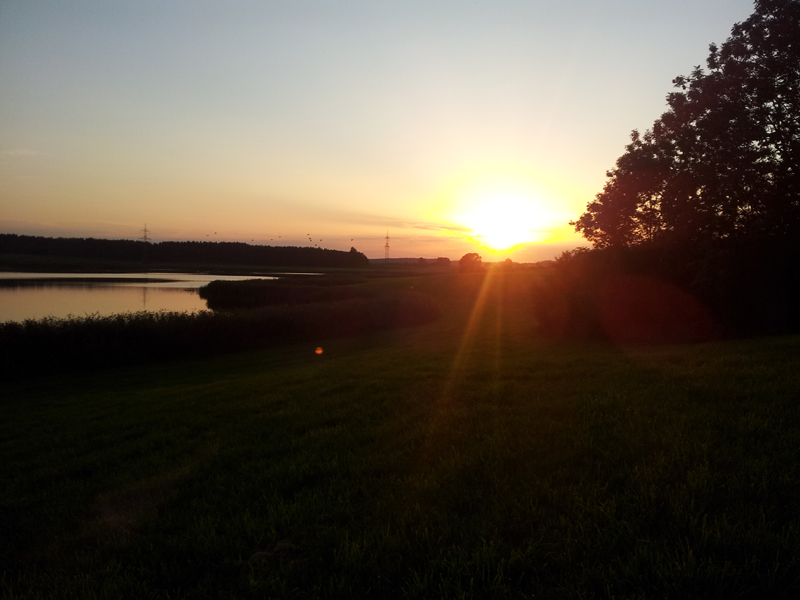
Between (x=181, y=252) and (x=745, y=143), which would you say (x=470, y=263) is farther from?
(x=181, y=252)

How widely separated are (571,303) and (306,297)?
42.6 metres

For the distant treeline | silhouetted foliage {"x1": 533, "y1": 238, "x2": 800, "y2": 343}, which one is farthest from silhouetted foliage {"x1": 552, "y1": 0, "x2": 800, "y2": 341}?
the distant treeline

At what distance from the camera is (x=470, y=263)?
106688mm

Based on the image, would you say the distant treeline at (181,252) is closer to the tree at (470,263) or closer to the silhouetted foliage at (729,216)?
the tree at (470,263)

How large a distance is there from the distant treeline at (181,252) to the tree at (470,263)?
7727 centimetres

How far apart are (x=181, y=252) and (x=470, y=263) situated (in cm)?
11271

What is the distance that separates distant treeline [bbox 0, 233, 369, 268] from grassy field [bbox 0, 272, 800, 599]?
168862 millimetres

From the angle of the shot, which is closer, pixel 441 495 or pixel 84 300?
pixel 441 495

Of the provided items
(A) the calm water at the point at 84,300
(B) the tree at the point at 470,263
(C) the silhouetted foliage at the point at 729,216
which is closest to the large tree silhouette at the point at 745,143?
(C) the silhouetted foliage at the point at 729,216

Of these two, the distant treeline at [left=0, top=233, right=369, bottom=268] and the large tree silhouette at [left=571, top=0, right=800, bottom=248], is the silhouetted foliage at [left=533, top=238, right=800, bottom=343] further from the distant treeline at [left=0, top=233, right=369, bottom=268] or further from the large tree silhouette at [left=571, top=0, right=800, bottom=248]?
the distant treeline at [left=0, top=233, right=369, bottom=268]

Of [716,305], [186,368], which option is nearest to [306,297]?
[186,368]

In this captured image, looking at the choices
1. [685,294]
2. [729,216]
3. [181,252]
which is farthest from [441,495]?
[181,252]

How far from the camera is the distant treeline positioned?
162 m

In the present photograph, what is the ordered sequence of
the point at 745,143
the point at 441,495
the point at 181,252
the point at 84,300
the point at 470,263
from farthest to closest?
the point at 181,252 < the point at 470,263 < the point at 84,300 < the point at 745,143 < the point at 441,495
